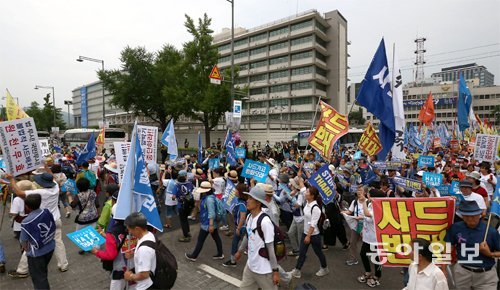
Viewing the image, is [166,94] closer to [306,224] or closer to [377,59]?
[377,59]

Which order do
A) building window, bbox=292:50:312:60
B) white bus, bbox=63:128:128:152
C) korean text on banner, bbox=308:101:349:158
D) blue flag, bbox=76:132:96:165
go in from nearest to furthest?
korean text on banner, bbox=308:101:349:158 → blue flag, bbox=76:132:96:165 → white bus, bbox=63:128:128:152 → building window, bbox=292:50:312:60

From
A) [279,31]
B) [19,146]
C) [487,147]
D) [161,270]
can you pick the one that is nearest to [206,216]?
[161,270]

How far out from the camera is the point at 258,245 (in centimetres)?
345

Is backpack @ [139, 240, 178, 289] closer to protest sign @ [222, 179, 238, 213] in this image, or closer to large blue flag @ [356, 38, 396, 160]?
protest sign @ [222, 179, 238, 213]

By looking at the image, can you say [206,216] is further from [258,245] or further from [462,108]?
[462,108]

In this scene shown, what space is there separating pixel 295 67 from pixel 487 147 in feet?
146

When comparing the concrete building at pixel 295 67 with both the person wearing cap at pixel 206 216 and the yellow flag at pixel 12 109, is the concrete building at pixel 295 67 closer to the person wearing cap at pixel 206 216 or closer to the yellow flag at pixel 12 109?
the yellow flag at pixel 12 109

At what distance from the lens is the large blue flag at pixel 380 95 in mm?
7227

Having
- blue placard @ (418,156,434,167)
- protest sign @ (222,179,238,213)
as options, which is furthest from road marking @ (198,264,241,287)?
blue placard @ (418,156,434,167)

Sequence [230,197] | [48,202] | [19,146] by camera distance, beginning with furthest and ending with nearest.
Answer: [230,197] < [19,146] < [48,202]

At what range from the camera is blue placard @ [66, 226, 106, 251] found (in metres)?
3.18

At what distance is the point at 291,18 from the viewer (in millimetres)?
49969

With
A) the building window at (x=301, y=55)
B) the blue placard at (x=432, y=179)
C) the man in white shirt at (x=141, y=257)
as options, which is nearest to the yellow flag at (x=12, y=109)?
the man in white shirt at (x=141, y=257)

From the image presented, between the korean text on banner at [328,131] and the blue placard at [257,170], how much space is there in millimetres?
1549
